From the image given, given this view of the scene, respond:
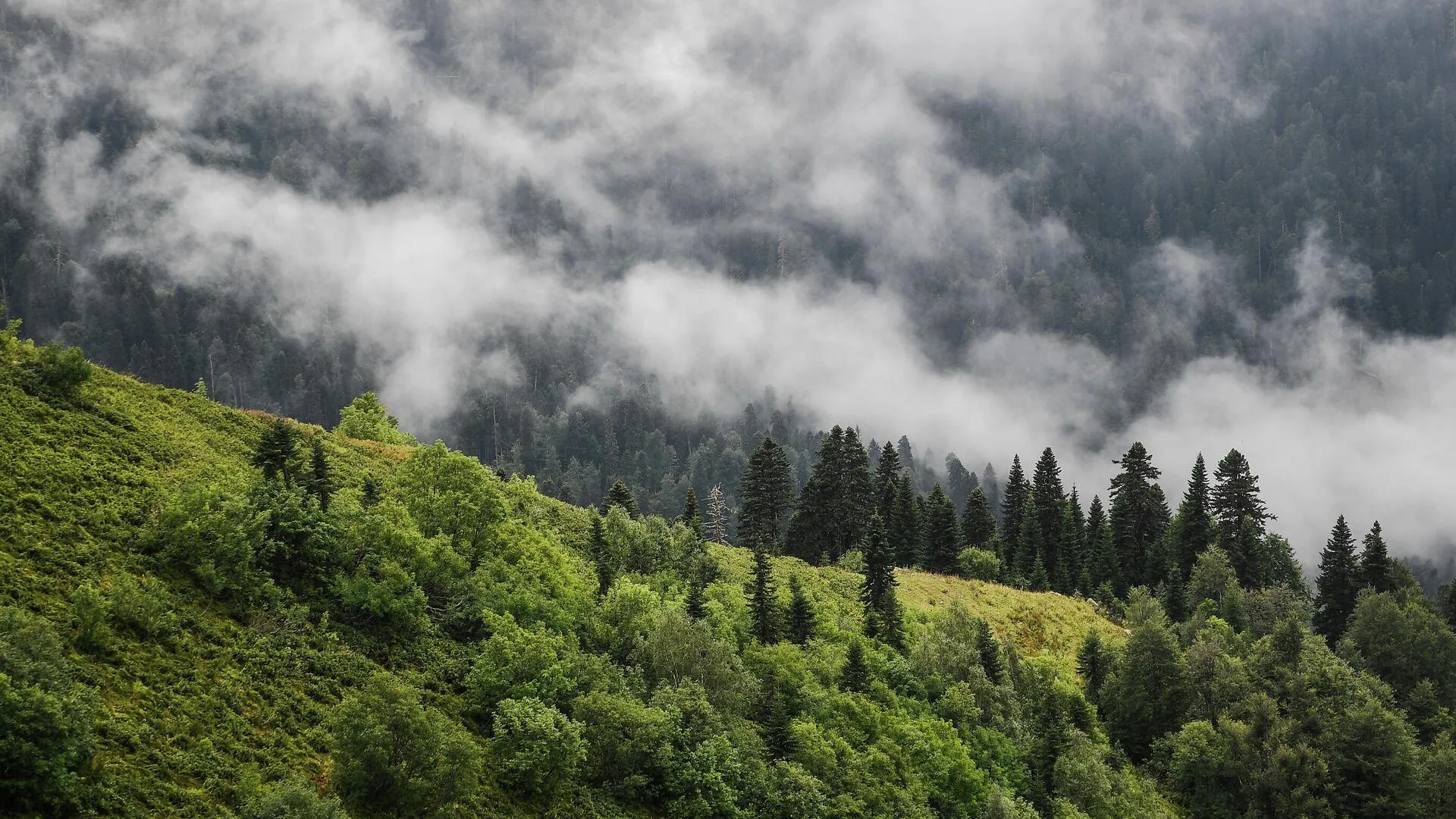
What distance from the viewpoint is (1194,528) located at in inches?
5438

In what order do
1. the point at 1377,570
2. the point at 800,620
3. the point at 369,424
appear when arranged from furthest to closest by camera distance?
the point at 1377,570
the point at 369,424
the point at 800,620

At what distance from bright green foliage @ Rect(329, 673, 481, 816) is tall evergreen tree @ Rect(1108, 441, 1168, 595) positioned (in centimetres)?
11726

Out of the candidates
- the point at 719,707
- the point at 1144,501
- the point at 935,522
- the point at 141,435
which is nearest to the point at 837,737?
the point at 719,707

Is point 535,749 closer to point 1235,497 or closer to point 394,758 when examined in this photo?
point 394,758

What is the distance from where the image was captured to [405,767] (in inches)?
1545

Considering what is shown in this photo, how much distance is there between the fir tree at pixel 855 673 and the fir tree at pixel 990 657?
11.5 m

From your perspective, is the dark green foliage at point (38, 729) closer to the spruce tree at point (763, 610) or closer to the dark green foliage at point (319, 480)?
the dark green foliage at point (319, 480)

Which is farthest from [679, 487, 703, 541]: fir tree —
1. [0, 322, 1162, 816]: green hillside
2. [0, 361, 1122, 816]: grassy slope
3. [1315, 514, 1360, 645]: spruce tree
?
[1315, 514, 1360, 645]: spruce tree

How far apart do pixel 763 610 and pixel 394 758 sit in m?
36.2

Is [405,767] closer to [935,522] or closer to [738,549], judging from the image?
[738,549]

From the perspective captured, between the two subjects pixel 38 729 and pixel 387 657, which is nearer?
pixel 38 729

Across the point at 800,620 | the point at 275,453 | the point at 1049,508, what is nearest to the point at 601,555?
the point at 800,620

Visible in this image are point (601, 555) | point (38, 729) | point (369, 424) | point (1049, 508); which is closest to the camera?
point (38, 729)

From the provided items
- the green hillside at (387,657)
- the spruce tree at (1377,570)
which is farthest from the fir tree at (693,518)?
the spruce tree at (1377,570)
